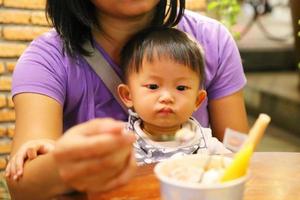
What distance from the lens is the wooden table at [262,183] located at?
1092mm

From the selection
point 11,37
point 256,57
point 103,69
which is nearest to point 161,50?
point 103,69

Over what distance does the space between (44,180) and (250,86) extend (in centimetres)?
459

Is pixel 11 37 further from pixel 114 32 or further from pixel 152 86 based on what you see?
pixel 152 86

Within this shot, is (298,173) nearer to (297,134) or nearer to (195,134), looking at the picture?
(195,134)

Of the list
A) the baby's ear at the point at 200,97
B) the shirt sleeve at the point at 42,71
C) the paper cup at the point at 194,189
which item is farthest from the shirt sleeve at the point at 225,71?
the paper cup at the point at 194,189

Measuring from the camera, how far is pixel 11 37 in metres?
2.93

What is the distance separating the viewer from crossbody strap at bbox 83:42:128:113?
1641 millimetres

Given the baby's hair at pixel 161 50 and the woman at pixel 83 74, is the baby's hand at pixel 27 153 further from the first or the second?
the baby's hair at pixel 161 50

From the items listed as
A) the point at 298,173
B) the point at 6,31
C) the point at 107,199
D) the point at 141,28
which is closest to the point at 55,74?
the point at 141,28

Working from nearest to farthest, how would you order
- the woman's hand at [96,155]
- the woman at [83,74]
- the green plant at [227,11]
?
1. the woman's hand at [96,155]
2. the woman at [83,74]
3. the green plant at [227,11]

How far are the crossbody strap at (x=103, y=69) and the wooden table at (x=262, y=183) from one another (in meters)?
0.46

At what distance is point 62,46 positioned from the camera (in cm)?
164

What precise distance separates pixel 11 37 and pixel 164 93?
5.70 ft

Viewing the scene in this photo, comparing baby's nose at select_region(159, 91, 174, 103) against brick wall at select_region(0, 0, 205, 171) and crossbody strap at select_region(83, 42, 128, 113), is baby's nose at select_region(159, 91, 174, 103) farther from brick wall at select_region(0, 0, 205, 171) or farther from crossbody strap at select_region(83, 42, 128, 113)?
brick wall at select_region(0, 0, 205, 171)
